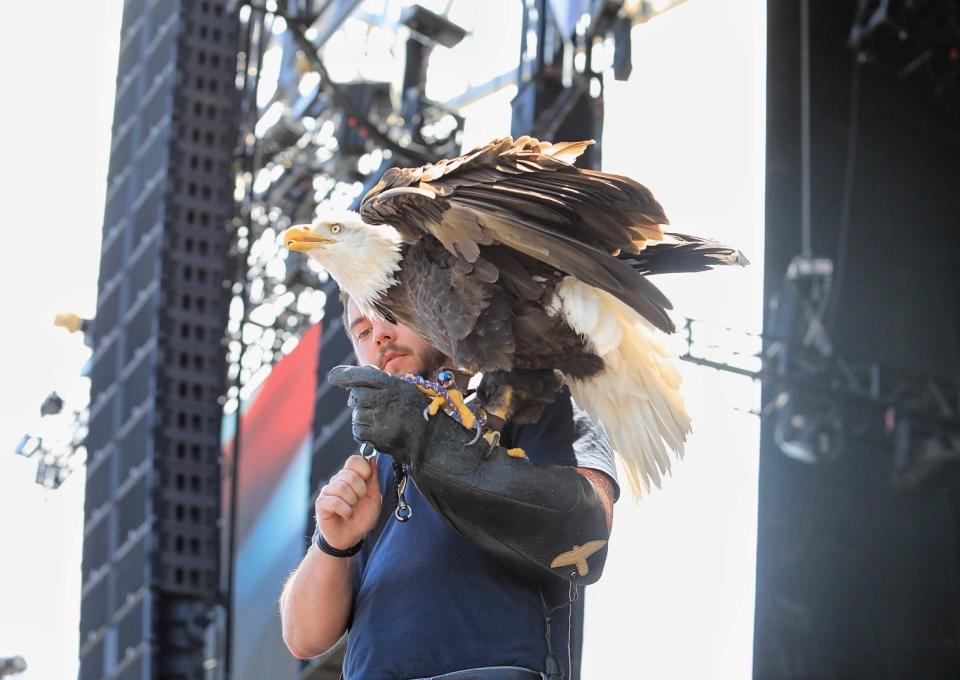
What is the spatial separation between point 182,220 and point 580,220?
13.6ft

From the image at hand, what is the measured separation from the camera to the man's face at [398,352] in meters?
2.49

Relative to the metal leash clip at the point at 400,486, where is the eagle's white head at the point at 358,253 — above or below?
above

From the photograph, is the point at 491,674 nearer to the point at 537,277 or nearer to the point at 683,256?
the point at 537,277

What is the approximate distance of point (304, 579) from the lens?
2201 millimetres

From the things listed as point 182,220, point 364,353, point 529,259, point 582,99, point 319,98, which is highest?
point 319,98

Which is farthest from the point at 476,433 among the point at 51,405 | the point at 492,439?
the point at 51,405

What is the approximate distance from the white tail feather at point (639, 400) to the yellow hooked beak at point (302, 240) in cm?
55

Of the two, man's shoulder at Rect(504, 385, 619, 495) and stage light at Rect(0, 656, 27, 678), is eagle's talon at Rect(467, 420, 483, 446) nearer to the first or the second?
man's shoulder at Rect(504, 385, 619, 495)

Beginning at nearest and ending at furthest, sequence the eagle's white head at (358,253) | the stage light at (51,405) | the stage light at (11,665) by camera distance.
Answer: the eagle's white head at (358,253) < the stage light at (11,665) < the stage light at (51,405)

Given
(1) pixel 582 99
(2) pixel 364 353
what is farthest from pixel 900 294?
(2) pixel 364 353

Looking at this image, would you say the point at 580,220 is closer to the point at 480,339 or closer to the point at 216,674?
the point at 480,339

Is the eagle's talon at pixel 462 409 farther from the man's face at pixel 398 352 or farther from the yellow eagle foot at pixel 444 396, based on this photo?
the man's face at pixel 398 352

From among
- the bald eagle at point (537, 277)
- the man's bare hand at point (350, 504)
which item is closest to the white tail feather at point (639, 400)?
the bald eagle at point (537, 277)

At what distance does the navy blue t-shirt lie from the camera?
6.51 ft
